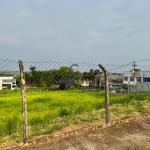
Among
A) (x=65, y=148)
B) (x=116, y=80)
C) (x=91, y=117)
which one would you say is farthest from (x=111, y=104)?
(x=116, y=80)

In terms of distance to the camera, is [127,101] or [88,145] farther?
[127,101]

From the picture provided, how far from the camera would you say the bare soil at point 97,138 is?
13.3 feet

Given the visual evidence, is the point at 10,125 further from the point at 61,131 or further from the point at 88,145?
the point at 88,145

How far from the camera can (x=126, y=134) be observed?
192 inches

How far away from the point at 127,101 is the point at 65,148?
4540 millimetres

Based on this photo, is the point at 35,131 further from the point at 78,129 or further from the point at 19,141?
the point at 78,129

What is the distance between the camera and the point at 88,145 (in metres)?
4.13

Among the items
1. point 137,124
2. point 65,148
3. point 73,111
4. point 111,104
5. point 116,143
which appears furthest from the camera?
point 111,104

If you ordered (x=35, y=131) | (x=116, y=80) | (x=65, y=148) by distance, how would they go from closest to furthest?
1. (x=65, y=148)
2. (x=35, y=131)
3. (x=116, y=80)

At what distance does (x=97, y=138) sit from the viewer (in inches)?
178

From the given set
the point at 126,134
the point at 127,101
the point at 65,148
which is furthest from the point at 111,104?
the point at 65,148

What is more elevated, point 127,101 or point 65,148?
point 127,101

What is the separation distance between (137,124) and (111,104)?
6.45ft

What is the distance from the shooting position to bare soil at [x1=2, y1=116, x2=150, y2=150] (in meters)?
4.05
